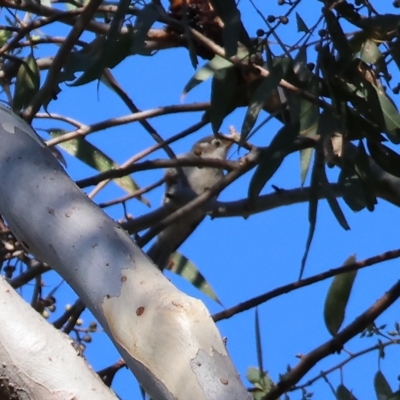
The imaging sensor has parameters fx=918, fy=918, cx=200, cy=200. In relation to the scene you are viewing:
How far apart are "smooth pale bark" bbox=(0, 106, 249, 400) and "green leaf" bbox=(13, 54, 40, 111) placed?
660 millimetres

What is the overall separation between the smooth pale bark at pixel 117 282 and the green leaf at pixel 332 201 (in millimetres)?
458

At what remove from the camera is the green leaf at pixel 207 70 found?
1.43 m

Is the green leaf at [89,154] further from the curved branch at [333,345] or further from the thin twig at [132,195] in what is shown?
the curved branch at [333,345]

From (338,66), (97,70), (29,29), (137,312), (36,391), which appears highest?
(338,66)

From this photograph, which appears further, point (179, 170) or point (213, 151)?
point (213, 151)

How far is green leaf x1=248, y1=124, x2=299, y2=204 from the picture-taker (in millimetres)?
1353

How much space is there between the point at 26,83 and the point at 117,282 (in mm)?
949

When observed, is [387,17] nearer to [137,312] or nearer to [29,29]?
[29,29]

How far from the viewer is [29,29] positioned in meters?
1.63

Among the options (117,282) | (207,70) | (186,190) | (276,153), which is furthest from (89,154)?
(117,282)

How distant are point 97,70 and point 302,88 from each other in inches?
12.2

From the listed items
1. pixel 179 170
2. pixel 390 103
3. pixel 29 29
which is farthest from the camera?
pixel 179 170

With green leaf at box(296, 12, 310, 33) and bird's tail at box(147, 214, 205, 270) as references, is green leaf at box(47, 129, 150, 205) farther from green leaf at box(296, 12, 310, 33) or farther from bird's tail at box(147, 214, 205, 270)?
green leaf at box(296, 12, 310, 33)

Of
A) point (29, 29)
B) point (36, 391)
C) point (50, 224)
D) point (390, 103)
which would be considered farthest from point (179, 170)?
point (36, 391)
